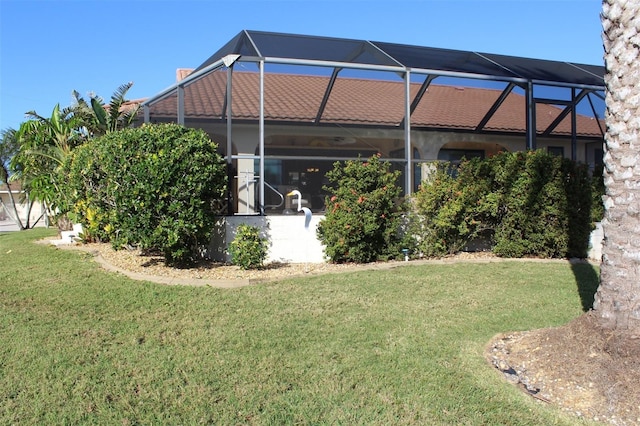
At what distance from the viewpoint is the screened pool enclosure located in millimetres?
9766

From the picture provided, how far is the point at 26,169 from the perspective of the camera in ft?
45.1

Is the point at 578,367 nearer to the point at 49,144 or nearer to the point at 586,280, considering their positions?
the point at 586,280

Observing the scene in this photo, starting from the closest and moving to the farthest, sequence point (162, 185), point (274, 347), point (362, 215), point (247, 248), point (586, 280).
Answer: point (274, 347) → point (162, 185) → point (586, 280) → point (247, 248) → point (362, 215)

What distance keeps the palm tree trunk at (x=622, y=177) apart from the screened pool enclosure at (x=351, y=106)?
523cm

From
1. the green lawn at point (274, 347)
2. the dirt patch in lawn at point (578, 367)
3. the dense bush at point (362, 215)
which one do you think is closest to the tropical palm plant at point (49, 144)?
the green lawn at point (274, 347)

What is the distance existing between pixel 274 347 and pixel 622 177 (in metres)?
3.39

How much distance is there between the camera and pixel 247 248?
8.06 metres

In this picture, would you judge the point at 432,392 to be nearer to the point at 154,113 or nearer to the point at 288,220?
the point at 288,220

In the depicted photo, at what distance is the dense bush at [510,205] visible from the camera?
9.30 m

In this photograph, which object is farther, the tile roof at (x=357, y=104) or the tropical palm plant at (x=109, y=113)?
the tropical palm plant at (x=109, y=113)

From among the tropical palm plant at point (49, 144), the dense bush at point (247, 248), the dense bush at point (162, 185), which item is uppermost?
the tropical palm plant at point (49, 144)

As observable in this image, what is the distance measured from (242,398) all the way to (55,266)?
6.03m

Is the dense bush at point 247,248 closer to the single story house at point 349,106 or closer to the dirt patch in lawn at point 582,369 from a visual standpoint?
the single story house at point 349,106

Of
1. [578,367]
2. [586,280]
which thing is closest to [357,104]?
[586,280]
